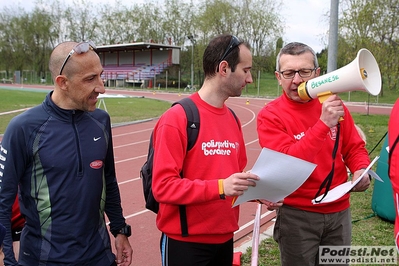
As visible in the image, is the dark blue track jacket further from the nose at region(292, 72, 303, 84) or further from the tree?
the tree

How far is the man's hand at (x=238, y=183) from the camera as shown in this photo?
1.83 metres

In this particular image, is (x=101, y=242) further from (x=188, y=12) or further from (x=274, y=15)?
(x=188, y=12)

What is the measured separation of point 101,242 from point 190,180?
2.16 ft

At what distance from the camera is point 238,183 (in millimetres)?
1832

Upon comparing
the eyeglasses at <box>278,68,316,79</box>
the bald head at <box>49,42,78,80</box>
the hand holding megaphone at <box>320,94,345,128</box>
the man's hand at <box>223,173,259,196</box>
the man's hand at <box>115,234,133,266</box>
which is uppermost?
the bald head at <box>49,42,78,80</box>

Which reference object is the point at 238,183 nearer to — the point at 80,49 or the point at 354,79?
the point at 354,79

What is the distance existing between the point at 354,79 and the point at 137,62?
58.7 m

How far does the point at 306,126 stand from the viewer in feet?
8.13

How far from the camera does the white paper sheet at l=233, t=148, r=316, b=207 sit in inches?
74.2

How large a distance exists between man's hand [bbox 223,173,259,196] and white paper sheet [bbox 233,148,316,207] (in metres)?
0.07

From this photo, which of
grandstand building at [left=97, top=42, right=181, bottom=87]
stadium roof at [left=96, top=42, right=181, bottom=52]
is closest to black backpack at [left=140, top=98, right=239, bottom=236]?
grandstand building at [left=97, top=42, right=181, bottom=87]

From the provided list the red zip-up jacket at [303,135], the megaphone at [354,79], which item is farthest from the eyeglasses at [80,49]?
the megaphone at [354,79]

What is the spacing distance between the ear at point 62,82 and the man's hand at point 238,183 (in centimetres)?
102

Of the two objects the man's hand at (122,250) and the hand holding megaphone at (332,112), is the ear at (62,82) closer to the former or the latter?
the man's hand at (122,250)
